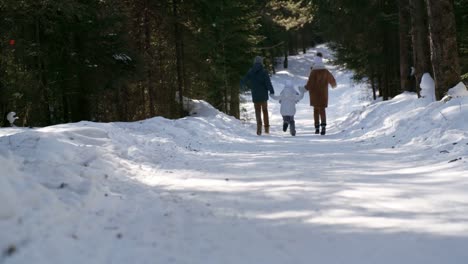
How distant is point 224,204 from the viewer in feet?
13.8

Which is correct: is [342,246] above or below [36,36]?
below

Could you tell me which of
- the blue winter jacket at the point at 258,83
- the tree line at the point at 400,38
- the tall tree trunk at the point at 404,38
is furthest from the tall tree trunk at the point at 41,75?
the tall tree trunk at the point at 404,38

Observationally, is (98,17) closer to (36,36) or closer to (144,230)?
(36,36)

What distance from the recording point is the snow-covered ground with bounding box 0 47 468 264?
9.72ft

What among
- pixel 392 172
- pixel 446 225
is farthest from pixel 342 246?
pixel 392 172

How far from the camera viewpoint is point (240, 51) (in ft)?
72.9

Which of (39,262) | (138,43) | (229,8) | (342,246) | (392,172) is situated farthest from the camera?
(229,8)

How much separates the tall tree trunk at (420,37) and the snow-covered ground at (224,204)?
21.0 feet

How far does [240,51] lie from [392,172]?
Result: 17.2 m

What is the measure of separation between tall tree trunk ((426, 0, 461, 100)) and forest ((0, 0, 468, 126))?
2cm

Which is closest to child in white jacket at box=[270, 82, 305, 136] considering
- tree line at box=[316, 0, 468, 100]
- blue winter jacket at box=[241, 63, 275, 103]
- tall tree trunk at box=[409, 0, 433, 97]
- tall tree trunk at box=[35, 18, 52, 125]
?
blue winter jacket at box=[241, 63, 275, 103]

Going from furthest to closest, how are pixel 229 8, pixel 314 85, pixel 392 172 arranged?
pixel 229 8 < pixel 314 85 < pixel 392 172

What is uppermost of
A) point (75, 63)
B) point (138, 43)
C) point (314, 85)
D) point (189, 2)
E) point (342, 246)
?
point (189, 2)

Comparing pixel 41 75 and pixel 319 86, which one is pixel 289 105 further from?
pixel 41 75
